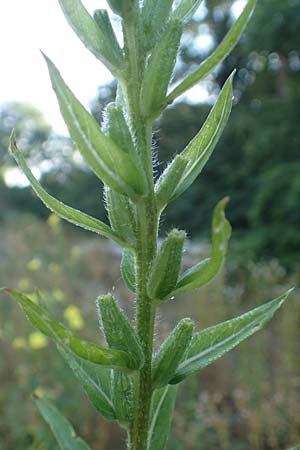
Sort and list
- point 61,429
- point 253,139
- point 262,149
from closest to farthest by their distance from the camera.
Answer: point 61,429, point 262,149, point 253,139

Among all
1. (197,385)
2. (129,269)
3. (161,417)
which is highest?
(129,269)

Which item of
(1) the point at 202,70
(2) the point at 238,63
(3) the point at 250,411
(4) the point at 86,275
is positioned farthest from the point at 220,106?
(2) the point at 238,63

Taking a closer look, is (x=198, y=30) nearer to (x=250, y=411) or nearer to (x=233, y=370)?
(x=233, y=370)

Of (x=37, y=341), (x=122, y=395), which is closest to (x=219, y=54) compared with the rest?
(x=122, y=395)

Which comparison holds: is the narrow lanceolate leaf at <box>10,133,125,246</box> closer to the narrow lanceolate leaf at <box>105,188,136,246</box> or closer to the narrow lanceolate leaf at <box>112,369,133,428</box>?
the narrow lanceolate leaf at <box>105,188,136,246</box>

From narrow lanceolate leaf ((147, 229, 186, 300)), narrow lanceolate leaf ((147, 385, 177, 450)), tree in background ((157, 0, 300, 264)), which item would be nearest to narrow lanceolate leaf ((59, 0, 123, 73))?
narrow lanceolate leaf ((147, 229, 186, 300))

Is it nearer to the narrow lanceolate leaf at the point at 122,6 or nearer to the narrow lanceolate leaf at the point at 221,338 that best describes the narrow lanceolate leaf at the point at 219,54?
the narrow lanceolate leaf at the point at 122,6

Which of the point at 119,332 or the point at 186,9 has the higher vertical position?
the point at 186,9

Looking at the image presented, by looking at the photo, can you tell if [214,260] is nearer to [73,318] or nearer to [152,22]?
[152,22]
